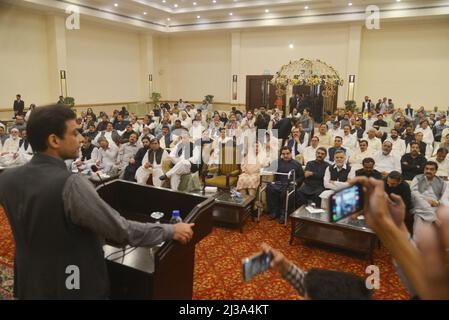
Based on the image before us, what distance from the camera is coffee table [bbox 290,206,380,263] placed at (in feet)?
13.2

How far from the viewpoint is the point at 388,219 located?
1152 millimetres

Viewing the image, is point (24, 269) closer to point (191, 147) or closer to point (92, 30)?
point (191, 147)

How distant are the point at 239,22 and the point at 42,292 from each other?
15.1 m

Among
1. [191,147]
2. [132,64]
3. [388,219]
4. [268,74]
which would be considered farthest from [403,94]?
[388,219]

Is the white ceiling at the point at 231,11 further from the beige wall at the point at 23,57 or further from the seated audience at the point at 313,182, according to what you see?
the seated audience at the point at 313,182

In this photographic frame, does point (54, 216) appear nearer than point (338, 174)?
Yes

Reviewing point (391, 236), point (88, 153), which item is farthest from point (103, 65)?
point (391, 236)

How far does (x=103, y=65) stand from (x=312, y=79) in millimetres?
8798

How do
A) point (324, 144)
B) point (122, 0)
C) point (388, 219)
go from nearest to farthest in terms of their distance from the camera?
point (388, 219) < point (324, 144) < point (122, 0)

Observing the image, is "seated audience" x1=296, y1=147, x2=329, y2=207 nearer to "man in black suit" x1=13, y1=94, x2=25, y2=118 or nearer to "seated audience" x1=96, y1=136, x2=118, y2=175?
"seated audience" x1=96, y1=136, x2=118, y2=175

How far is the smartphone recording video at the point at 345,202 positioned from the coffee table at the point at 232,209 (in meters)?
3.50

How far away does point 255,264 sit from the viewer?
1293 millimetres

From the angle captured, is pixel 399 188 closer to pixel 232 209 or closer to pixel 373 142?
pixel 232 209

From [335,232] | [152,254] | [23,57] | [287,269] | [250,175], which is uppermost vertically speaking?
[23,57]
